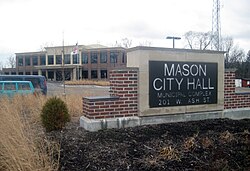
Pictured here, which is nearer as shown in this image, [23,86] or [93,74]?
[23,86]

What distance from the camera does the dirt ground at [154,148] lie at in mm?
4055

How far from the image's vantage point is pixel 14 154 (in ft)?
13.1

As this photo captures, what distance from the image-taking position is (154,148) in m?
4.85

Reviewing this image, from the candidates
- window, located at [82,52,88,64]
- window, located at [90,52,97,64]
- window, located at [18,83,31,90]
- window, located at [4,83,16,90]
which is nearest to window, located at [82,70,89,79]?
window, located at [82,52,88,64]

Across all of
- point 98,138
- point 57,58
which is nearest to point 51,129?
point 98,138

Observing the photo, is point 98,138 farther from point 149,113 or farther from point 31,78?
point 31,78

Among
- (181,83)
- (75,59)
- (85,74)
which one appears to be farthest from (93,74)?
(181,83)

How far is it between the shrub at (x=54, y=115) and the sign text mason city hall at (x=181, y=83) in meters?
2.35

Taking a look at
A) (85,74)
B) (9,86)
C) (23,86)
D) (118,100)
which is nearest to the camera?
(118,100)

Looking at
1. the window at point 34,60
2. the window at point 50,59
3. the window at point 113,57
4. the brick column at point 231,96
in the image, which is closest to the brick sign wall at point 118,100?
the brick column at point 231,96

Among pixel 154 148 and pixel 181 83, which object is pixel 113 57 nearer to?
pixel 181 83

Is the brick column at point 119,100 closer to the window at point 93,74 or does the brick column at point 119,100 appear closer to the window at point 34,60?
the window at point 93,74

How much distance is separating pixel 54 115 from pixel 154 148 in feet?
9.05

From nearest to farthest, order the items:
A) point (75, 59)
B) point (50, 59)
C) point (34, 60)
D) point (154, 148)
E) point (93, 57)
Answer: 1. point (154, 148)
2. point (93, 57)
3. point (75, 59)
4. point (50, 59)
5. point (34, 60)
